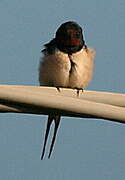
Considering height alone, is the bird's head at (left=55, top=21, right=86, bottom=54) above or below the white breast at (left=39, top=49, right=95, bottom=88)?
above

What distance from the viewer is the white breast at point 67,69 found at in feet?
10.8

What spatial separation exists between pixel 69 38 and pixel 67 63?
0.37 metres

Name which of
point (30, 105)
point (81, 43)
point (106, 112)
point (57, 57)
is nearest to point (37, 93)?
point (30, 105)

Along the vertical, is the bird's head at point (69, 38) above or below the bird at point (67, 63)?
above

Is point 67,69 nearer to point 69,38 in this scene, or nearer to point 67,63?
point 67,63

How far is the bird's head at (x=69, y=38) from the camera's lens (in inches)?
135

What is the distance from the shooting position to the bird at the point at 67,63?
10.8ft

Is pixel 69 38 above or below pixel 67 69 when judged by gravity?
above

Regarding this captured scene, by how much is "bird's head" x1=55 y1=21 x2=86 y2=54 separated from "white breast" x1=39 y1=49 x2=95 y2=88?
2.2 inches

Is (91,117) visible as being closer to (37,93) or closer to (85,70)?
(37,93)

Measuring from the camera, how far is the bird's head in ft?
11.2

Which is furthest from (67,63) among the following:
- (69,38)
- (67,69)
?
(69,38)

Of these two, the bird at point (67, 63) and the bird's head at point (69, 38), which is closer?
the bird at point (67, 63)

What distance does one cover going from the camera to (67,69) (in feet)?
10.7
